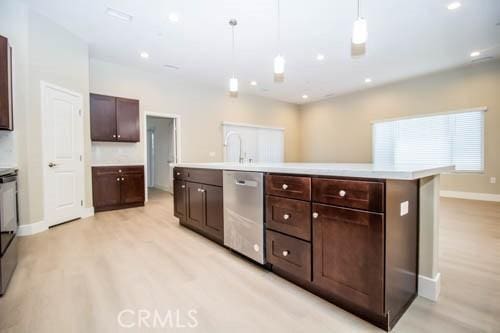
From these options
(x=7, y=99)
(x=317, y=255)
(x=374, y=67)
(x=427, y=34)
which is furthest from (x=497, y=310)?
(x=374, y=67)

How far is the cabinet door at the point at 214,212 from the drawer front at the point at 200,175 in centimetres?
7

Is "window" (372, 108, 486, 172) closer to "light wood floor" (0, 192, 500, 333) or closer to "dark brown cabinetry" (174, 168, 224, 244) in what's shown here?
"light wood floor" (0, 192, 500, 333)

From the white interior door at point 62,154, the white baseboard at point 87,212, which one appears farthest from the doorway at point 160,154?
the white interior door at point 62,154

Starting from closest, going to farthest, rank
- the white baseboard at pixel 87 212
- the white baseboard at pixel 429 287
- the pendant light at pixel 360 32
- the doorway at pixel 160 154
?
the white baseboard at pixel 429 287, the pendant light at pixel 360 32, the white baseboard at pixel 87 212, the doorway at pixel 160 154

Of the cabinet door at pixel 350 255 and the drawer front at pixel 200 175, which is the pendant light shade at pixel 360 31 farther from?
the drawer front at pixel 200 175

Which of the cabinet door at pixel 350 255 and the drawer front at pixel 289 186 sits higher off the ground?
the drawer front at pixel 289 186

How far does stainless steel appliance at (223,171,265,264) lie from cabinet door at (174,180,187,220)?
101 centimetres

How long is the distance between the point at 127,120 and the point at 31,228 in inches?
97.6

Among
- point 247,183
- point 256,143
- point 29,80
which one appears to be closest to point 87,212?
point 29,80

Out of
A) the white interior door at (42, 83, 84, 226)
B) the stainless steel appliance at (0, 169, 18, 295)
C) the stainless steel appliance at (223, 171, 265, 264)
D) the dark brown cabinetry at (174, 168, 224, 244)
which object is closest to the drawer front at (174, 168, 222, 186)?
the dark brown cabinetry at (174, 168, 224, 244)

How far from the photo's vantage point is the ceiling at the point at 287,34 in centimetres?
316

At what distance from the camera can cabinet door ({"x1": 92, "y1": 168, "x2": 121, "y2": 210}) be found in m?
4.27

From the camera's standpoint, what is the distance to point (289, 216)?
5.70ft

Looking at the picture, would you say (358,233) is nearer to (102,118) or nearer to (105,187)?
(105,187)
